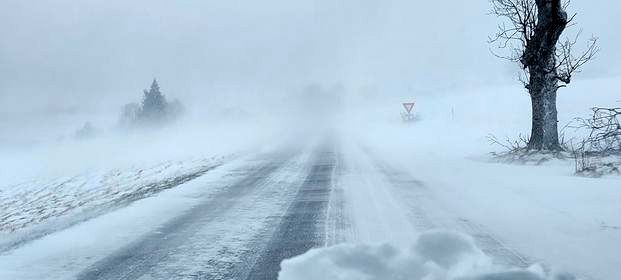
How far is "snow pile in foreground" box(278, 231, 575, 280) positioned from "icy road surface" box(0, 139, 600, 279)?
209 millimetres

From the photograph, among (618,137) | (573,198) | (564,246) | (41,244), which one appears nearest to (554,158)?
(618,137)

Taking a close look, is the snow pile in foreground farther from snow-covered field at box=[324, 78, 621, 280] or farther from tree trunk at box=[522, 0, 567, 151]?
tree trunk at box=[522, 0, 567, 151]

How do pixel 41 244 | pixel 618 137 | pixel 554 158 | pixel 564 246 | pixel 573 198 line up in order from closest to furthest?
pixel 564 246
pixel 41 244
pixel 573 198
pixel 618 137
pixel 554 158

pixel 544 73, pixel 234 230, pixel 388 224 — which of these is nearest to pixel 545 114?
pixel 544 73

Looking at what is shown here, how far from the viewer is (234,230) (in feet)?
18.0

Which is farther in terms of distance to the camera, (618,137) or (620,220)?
(618,137)

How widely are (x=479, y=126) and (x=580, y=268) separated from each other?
27636 millimetres

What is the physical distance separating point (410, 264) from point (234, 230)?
2314 mm

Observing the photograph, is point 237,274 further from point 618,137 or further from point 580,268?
point 618,137

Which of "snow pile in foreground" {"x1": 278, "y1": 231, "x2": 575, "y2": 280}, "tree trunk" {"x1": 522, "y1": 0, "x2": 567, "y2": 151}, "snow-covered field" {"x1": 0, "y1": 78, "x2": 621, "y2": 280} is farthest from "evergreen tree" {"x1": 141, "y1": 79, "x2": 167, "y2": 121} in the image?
"snow pile in foreground" {"x1": 278, "y1": 231, "x2": 575, "y2": 280}

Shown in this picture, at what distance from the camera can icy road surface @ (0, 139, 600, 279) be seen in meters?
4.17

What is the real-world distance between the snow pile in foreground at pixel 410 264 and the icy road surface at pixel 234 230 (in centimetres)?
21

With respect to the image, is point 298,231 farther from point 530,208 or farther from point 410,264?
point 530,208

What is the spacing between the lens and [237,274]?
3883 millimetres
